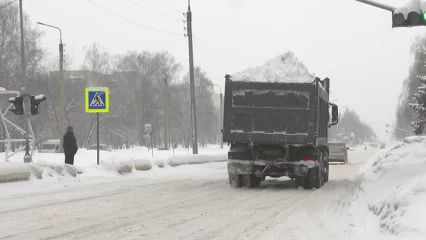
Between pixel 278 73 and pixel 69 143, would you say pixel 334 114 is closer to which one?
pixel 278 73

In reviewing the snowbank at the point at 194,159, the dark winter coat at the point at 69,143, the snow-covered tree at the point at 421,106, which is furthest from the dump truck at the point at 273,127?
the snow-covered tree at the point at 421,106

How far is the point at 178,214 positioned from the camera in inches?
376

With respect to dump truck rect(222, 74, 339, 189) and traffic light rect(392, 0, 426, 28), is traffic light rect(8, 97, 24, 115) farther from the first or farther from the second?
traffic light rect(392, 0, 426, 28)

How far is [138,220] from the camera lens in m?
8.79

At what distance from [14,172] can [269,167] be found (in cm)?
688

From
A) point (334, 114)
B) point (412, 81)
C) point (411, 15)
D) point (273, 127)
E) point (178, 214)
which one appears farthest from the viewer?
point (412, 81)

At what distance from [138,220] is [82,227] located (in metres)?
1.02

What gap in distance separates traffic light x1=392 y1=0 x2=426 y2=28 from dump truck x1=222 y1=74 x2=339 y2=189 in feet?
8.19

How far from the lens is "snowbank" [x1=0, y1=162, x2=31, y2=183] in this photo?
14.7 metres

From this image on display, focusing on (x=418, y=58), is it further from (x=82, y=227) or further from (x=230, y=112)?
(x=82, y=227)

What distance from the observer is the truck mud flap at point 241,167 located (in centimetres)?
1479

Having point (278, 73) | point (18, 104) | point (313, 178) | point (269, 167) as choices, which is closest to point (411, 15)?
point (278, 73)

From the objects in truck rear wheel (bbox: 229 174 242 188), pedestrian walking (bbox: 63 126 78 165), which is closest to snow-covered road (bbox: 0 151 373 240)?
truck rear wheel (bbox: 229 174 242 188)

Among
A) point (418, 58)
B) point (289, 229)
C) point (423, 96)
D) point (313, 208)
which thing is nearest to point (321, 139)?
point (313, 208)
